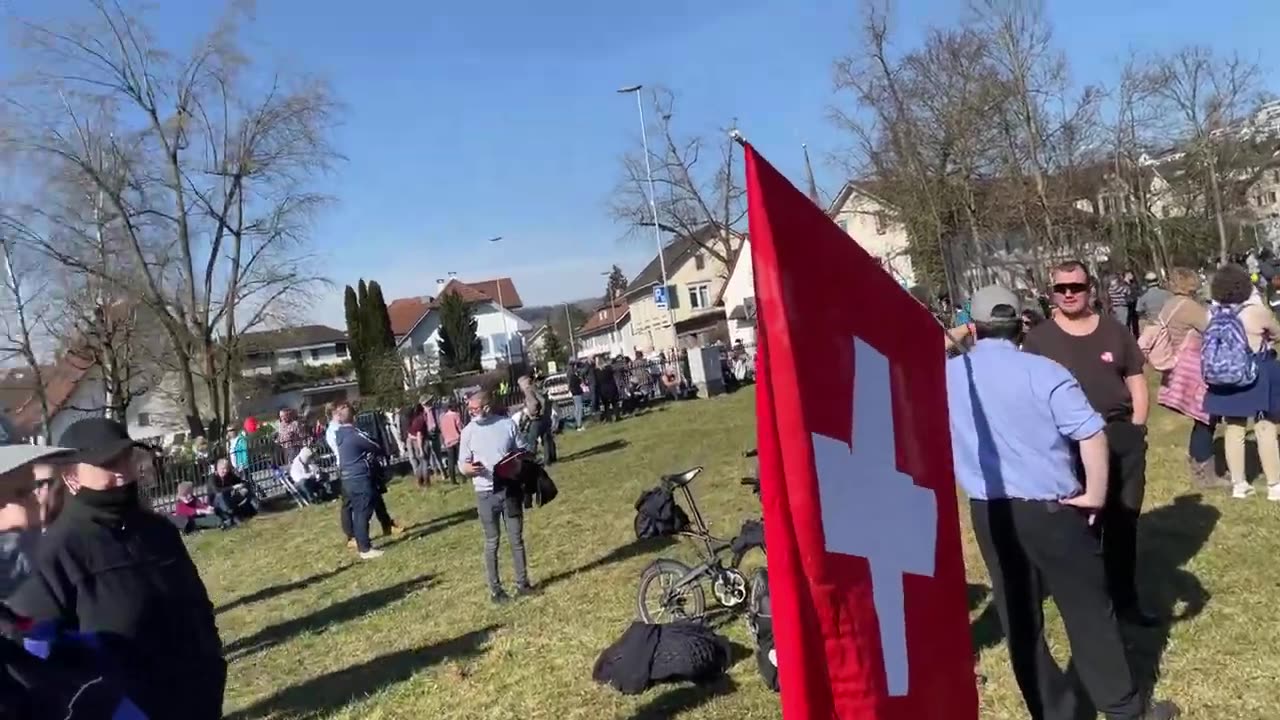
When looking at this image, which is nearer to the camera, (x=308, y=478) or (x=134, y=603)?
(x=134, y=603)

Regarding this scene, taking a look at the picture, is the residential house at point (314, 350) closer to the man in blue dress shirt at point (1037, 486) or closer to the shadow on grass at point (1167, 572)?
the shadow on grass at point (1167, 572)

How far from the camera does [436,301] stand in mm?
92938

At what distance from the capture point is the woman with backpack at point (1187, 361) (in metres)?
8.26

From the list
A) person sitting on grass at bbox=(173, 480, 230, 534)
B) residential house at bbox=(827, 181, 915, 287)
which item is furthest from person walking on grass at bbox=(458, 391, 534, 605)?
person sitting on grass at bbox=(173, 480, 230, 534)

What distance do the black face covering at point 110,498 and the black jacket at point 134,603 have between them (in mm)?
15

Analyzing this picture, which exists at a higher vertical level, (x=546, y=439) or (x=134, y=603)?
(x=134, y=603)

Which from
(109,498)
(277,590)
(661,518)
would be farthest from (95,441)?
(277,590)

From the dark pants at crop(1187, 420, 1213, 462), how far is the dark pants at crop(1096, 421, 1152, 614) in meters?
3.63

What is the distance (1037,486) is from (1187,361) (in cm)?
524

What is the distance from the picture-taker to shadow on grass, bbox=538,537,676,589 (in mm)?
9797

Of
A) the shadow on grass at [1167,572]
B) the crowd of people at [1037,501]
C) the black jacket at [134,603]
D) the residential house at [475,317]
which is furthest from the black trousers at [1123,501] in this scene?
the residential house at [475,317]

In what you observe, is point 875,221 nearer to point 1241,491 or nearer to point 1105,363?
point 1241,491

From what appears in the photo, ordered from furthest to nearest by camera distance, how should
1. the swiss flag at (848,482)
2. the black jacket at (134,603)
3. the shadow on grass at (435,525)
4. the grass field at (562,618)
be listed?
the shadow on grass at (435,525), the grass field at (562,618), the black jacket at (134,603), the swiss flag at (848,482)

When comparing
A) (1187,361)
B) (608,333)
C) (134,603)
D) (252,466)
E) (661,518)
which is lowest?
(661,518)
